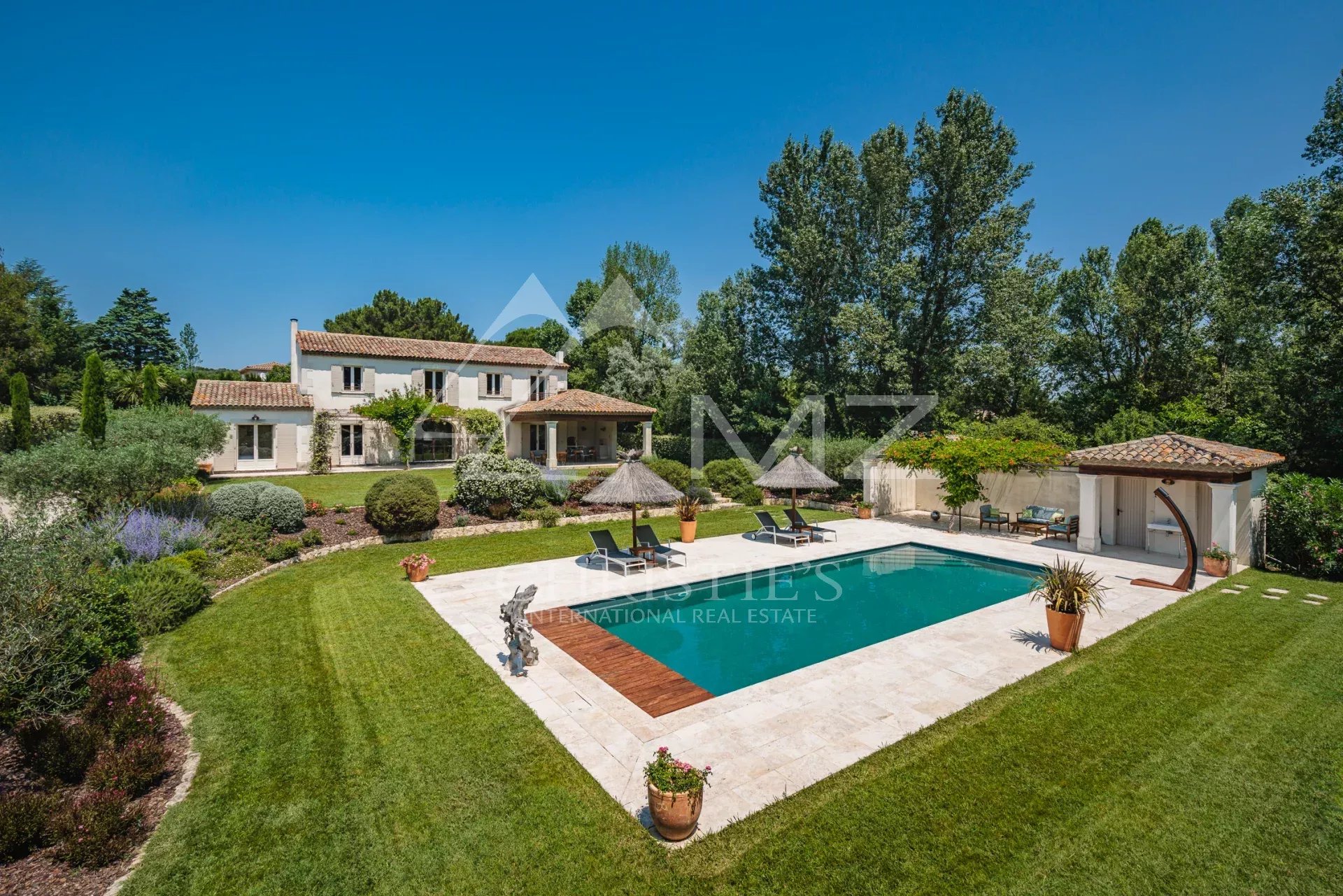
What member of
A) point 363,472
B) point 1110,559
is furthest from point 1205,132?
point 363,472

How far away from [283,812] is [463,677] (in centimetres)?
258

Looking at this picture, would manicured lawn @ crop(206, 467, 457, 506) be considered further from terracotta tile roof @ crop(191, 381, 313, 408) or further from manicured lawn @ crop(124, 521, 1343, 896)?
manicured lawn @ crop(124, 521, 1343, 896)

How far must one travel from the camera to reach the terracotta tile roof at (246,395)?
84.0 ft

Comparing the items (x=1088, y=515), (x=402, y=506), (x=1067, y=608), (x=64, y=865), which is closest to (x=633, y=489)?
(x=402, y=506)

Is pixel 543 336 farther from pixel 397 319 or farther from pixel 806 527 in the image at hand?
pixel 806 527

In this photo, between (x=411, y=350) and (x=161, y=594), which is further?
(x=411, y=350)

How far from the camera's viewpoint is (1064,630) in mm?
8039

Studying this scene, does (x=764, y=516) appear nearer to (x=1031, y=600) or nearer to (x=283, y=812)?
(x=1031, y=600)

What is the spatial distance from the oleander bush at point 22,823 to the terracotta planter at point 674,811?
4.47 metres

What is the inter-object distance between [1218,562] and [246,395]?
3490cm

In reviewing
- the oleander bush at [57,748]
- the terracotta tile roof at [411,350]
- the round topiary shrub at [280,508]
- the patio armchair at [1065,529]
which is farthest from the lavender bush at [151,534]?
the patio armchair at [1065,529]

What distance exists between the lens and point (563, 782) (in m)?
5.05

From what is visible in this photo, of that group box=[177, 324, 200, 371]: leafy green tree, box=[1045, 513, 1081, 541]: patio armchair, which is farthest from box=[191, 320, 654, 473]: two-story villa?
box=[177, 324, 200, 371]: leafy green tree

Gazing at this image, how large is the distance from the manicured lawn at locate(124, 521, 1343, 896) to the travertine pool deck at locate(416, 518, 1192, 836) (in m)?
0.28
